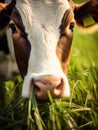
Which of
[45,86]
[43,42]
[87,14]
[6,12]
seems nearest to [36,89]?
[45,86]

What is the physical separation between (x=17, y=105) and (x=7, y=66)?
6.04 ft

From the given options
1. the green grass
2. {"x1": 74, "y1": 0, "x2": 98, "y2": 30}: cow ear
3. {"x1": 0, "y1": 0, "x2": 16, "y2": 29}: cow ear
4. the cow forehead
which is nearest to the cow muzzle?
the green grass

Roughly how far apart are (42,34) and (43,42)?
10cm

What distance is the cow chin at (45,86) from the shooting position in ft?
16.4

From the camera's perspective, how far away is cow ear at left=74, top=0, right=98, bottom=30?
6.31 m

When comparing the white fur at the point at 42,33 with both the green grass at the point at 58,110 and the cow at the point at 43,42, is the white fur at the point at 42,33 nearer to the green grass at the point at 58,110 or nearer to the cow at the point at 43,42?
the cow at the point at 43,42

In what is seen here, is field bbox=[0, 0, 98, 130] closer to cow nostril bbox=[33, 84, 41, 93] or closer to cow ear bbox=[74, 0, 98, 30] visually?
cow nostril bbox=[33, 84, 41, 93]

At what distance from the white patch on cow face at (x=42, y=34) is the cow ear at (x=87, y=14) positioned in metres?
0.52

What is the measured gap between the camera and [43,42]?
541cm

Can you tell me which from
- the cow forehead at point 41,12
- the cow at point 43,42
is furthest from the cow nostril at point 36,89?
the cow forehead at point 41,12

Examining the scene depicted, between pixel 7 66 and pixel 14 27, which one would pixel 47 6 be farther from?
pixel 7 66

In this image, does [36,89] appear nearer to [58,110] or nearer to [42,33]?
[58,110]

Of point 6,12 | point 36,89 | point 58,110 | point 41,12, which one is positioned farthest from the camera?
point 6,12

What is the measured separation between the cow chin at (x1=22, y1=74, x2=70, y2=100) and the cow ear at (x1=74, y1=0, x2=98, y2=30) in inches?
54.2
